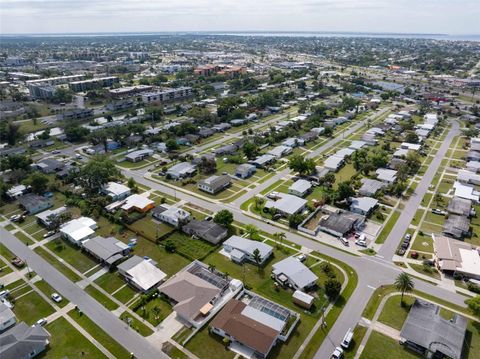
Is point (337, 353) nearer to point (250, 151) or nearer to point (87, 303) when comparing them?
point (87, 303)

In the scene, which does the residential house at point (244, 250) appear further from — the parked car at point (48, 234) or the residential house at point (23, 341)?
the parked car at point (48, 234)

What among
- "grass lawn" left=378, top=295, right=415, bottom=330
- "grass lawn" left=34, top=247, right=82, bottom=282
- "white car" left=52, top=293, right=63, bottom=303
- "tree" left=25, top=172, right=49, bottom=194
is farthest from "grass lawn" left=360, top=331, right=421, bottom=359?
"tree" left=25, top=172, right=49, bottom=194

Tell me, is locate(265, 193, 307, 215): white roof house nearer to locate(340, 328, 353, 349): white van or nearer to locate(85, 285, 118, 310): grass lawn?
locate(340, 328, 353, 349): white van

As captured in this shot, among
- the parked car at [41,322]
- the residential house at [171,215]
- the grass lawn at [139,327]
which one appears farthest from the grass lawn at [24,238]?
the grass lawn at [139,327]

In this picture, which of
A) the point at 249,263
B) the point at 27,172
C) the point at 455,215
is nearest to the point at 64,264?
the point at 249,263

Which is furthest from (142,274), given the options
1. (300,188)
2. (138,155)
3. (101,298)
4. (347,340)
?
(138,155)
